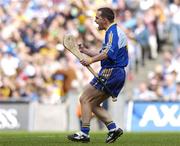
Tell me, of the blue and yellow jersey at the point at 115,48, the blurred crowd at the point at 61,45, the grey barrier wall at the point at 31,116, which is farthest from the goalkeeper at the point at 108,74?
the blurred crowd at the point at 61,45

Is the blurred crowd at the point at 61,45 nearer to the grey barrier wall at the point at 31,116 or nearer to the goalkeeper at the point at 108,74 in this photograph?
the grey barrier wall at the point at 31,116

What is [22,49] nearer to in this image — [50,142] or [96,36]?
[96,36]

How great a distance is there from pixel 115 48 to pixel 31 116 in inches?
403

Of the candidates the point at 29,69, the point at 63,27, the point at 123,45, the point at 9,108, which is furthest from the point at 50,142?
the point at 63,27

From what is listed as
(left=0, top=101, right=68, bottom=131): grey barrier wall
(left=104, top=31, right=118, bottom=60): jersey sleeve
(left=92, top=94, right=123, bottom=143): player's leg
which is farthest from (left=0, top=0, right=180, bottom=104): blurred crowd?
(left=104, top=31, right=118, bottom=60): jersey sleeve

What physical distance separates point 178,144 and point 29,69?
12813 mm

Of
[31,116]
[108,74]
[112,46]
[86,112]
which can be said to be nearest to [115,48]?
[112,46]

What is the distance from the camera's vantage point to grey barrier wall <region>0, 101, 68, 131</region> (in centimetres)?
2281

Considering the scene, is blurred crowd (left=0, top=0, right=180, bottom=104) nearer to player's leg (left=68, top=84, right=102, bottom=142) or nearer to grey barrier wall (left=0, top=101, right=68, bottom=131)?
grey barrier wall (left=0, top=101, right=68, bottom=131)

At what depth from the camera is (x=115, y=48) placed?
13.3 metres

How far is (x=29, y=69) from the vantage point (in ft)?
82.5

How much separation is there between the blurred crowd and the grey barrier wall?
0.46 m

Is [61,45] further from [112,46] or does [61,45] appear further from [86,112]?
[112,46]

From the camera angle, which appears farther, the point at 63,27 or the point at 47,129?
the point at 63,27
